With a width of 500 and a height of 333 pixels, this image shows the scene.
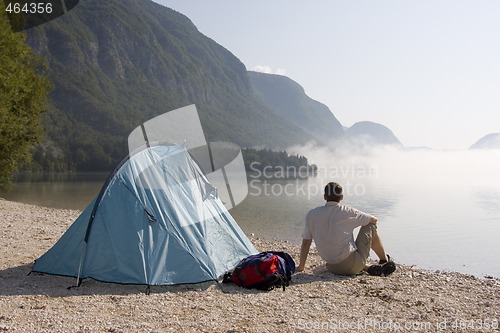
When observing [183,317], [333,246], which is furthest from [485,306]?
[183,317]

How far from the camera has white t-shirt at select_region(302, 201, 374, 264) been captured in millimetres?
9023

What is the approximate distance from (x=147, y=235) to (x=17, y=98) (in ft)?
46.1

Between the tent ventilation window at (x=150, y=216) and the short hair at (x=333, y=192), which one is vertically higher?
the short hair at (x=333, y=192)

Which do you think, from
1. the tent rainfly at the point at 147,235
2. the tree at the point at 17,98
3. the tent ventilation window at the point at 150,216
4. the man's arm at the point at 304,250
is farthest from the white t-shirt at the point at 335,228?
the tree at the point at 17,98

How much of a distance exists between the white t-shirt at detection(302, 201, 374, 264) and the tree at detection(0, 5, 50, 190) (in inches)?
543

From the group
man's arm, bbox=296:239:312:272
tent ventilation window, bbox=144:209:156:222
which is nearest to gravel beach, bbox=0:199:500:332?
man's arm, bbox=296:239:312:272

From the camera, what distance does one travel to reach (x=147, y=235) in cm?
828

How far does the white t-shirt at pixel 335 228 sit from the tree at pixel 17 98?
1379 cm

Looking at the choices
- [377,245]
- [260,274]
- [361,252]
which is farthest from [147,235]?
[377,245]

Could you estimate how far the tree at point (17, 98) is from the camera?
18.5m

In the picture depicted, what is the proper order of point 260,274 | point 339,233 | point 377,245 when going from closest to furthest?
1. point 260,274
2. point 339,233
3. point 377,245

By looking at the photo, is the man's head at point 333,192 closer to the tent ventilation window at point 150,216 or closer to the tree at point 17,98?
the tent ventilation window at point 150,216

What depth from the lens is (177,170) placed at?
30.8 ft

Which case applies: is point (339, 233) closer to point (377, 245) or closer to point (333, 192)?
point (333, 192)
